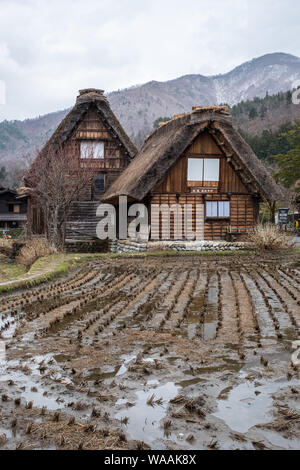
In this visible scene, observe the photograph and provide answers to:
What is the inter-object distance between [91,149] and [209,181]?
22.9 ft

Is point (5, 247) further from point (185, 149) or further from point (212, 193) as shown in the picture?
point (212, 193)

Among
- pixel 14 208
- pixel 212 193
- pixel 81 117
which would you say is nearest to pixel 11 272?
pixel 212 193

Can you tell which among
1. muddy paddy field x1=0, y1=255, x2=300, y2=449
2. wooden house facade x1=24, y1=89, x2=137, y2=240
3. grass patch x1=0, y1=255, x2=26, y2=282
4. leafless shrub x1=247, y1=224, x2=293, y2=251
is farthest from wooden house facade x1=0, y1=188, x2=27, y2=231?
muddy paddy field x1=0, y1=255, x2=300, y2=449

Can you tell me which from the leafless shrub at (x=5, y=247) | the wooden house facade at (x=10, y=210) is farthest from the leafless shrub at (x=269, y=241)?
the wooden house facade at (x=10, y=210)

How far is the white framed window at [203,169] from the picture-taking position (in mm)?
19828

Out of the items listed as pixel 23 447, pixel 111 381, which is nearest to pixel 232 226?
pixel 111 381

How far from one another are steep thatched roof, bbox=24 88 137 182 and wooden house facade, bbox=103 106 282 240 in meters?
4.09

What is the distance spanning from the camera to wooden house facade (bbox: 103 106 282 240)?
19188 mm

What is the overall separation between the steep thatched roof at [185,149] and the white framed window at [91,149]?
3.89m

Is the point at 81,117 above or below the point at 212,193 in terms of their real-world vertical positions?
above

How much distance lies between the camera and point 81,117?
23.7 meters
